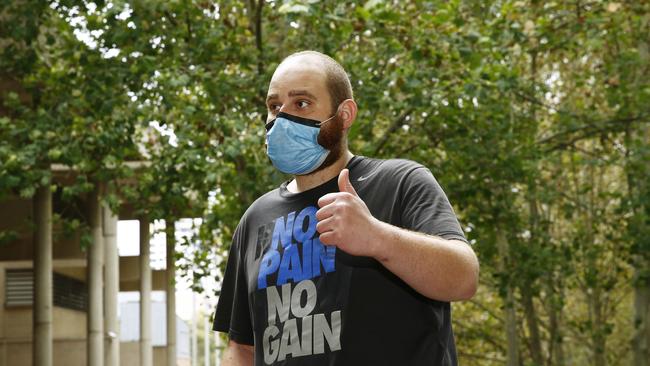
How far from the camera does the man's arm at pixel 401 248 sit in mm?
2572

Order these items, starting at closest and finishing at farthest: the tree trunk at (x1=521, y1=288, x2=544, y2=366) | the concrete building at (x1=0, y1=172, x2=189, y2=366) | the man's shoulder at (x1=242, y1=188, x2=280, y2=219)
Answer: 1. the man's shoulder at (x1=242, y1=188, x2=280, y2=219)
2. the tree trunk at (x1=521, y1=288, x2=544, y2=366)
3. the concrete building at (x1=0, y1=172, x2=189, y2=366)

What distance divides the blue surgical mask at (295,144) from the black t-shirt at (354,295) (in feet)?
0.29

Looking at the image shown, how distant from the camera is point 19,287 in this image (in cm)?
2683

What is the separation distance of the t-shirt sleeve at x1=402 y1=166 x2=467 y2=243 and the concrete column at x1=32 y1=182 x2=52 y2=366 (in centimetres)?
1945

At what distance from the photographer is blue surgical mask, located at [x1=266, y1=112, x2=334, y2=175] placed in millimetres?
3121

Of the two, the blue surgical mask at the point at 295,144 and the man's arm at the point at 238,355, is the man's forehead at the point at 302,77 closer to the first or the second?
the blue surgical mask at the point at 295,144

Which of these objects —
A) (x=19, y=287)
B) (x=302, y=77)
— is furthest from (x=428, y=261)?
(x=19, y=287)

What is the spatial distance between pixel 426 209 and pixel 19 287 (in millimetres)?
25104

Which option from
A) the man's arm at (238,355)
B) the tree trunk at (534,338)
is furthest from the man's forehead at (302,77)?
the tree trunk at (534,338)

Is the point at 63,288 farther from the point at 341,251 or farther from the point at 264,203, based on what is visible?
the point at 341,251

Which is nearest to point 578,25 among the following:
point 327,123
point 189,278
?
point 189,278

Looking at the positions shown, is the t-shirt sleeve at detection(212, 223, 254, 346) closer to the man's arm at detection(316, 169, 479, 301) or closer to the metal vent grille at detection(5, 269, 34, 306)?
the man's arm at detection(316, 169, 479, 301)

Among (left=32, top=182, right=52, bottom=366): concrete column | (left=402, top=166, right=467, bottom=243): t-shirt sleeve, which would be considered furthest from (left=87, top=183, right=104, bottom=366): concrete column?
(left=402, top=166, right=467, bottom=243): t-shirt sleeve

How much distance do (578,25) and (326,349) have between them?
1195 cm
